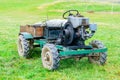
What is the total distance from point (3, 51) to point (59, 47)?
3.27m

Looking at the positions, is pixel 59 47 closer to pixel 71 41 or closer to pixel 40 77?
pixel 71 41

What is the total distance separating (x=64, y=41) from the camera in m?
11.1

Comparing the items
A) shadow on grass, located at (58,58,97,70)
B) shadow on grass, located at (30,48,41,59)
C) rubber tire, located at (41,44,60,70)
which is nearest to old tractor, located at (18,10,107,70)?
rubber tire, located at (41,44,60,70)

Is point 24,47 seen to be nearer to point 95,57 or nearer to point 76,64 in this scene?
point 76,64

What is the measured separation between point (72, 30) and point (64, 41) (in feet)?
1.75

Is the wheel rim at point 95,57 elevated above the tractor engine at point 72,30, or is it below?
below

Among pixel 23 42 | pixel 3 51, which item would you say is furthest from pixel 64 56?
pixel 3 51

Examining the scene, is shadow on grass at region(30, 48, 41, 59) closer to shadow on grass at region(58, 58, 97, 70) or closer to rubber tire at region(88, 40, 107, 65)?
shadow on grass at region(58, 58, 97, 70)

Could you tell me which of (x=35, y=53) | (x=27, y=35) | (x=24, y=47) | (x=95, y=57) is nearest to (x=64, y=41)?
(x=95, y=57)

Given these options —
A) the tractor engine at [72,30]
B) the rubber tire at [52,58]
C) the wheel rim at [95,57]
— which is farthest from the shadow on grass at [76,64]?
the tractor engine at [72,30]

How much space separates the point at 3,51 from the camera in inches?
531

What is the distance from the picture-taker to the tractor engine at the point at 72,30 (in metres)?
10.5

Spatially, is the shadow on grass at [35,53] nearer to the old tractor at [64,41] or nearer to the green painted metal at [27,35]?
the old tractor at [64,41]

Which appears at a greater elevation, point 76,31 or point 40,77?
point 76,31
